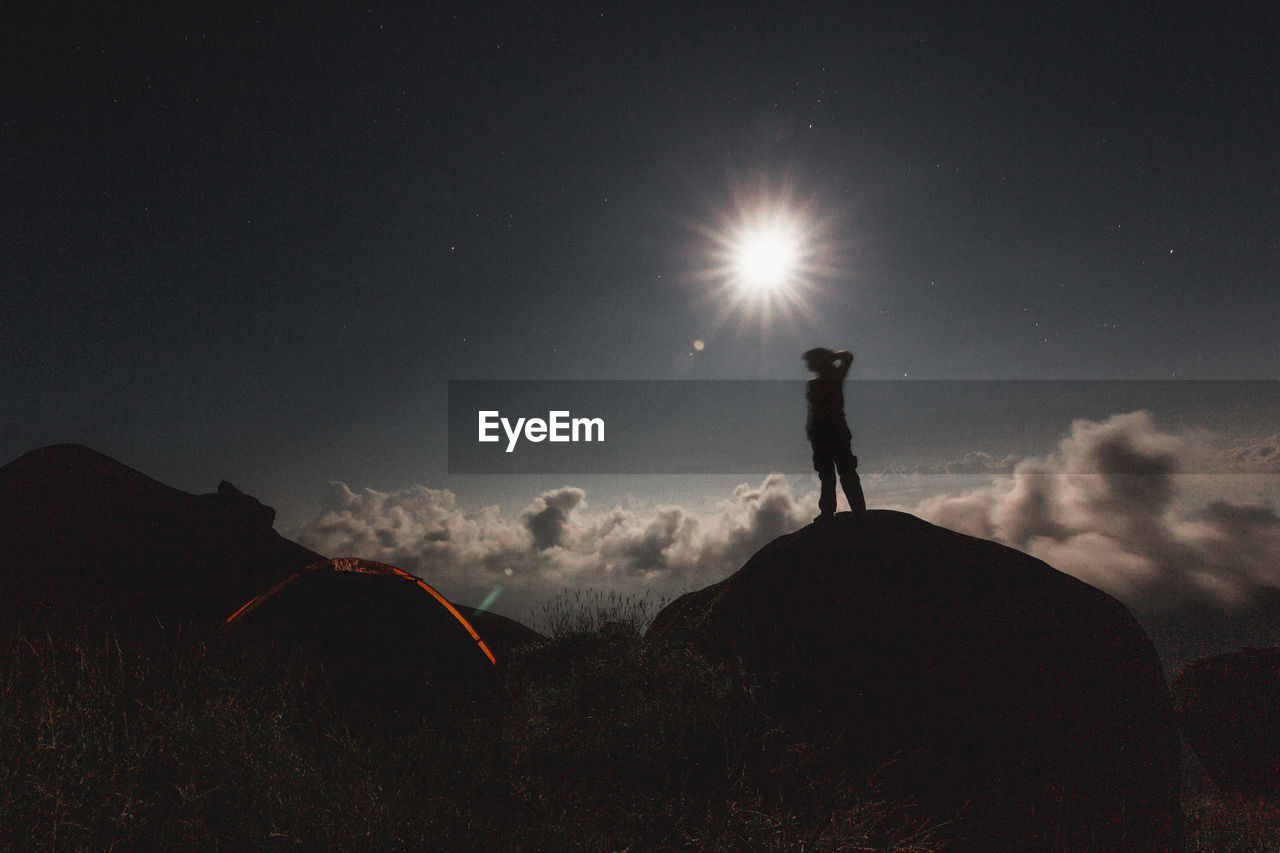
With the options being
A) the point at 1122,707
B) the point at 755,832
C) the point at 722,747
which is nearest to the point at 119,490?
the point at 722,747

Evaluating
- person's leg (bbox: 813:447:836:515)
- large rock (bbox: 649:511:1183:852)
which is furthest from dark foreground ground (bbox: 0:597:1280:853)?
person's leg (bbox: 813:447:836:515)

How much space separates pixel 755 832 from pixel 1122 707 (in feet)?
19.3

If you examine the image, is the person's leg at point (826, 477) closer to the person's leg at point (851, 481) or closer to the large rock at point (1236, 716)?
the person's leg at point (851, 481)

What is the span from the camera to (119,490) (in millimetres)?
12156

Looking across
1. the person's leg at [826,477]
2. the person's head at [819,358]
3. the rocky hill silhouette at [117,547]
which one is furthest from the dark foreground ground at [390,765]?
the person's head at [819,358]

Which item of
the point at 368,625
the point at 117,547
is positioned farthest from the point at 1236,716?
the point at 117,547

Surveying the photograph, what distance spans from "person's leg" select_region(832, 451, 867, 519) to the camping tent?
21.8 feet

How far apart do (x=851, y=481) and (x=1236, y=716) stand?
113 feet

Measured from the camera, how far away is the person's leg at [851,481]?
877 centimetres

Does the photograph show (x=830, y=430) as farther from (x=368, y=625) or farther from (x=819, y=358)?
(x=368, y=625)

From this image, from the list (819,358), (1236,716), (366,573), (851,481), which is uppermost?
(819,358)

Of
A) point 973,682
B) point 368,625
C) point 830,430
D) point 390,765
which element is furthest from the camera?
point 830,430

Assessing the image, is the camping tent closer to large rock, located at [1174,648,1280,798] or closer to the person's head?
the person's head

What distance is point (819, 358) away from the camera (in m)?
9.17
